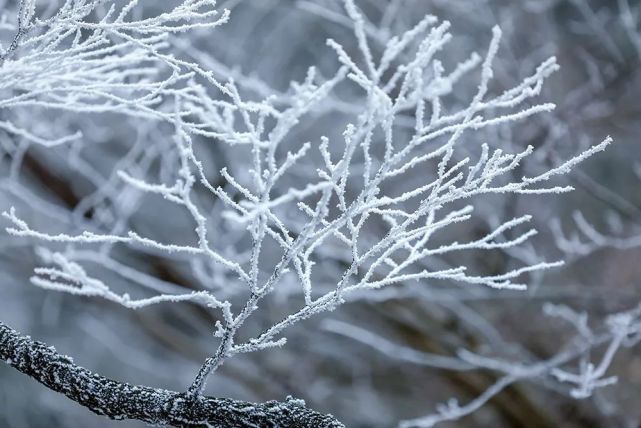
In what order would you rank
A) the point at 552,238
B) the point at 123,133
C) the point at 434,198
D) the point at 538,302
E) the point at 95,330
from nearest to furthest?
the point at 434,198, the point at 123,133, the point at 552,238, the point at 538,302, the point at 95,330

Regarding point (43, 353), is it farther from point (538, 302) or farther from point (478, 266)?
point (538, 302)

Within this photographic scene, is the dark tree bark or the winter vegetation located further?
the winter vegetation

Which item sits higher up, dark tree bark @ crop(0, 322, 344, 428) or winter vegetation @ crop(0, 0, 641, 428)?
winter vegetation @ crop(0, 0, 641, 428)

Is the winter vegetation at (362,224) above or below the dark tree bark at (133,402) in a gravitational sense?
above

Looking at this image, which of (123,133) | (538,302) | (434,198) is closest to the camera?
(434,198)

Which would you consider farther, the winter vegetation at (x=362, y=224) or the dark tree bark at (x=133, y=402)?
the winter vegetation at (x=362, y=224)

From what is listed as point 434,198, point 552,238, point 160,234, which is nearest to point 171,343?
point 160,234

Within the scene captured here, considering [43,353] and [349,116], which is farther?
[349,116]

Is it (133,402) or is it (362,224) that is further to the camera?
(362,224)
